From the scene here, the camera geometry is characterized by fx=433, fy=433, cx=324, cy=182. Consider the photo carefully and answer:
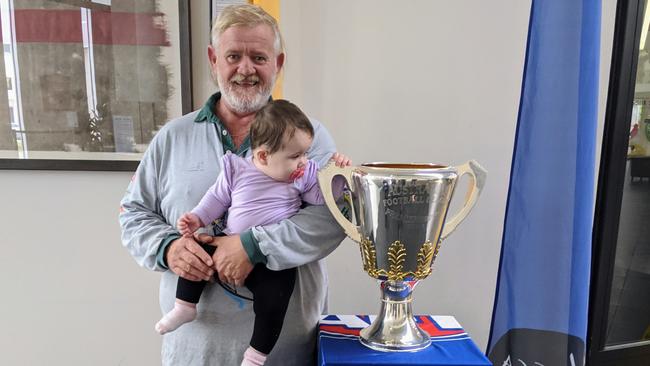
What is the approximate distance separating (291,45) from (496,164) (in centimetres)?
87

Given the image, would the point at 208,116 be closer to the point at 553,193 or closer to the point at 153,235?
the point at 153,235

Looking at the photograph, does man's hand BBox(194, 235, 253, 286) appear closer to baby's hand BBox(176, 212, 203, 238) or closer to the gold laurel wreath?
baby's hand BBox(176, 212, 203, 238)

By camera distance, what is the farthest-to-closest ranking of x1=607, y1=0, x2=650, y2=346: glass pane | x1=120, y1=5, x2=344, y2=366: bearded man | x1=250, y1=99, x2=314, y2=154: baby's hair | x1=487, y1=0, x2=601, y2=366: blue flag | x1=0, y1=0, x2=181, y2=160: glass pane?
x1=607, y1=0, x2=650, y2=346: glass pane → x1=0, y1=0, x2=181, y2=160: glass pane → x1=487, y1=0, x2=601, y2=366: blue flag → x1=120, y1=5, x2=344, y2=366: bearded man → x1=250, y1=99, x2=314, y2=154: baby's hair

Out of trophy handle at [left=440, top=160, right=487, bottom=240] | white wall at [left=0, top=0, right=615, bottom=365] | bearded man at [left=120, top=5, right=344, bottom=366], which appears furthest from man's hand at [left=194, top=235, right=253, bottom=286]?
white wall at [left=0, top=0, right=615, bottom=365]

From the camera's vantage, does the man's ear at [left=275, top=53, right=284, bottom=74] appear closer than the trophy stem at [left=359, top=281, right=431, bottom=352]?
No

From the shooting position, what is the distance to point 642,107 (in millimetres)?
1625

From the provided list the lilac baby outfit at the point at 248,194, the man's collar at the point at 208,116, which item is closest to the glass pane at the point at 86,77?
the man's collar at the point at 208,116

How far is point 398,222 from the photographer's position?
94cm

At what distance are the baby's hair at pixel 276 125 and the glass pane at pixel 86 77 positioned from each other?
0.75 meters

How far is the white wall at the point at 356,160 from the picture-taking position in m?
1.54

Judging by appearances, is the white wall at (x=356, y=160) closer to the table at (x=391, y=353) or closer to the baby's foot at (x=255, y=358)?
the table at (x=391, y=353)

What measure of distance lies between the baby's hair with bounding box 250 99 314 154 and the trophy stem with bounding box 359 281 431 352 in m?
0.41

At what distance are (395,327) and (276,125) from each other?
1.81 feet

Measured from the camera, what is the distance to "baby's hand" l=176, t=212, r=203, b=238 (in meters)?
0.97
